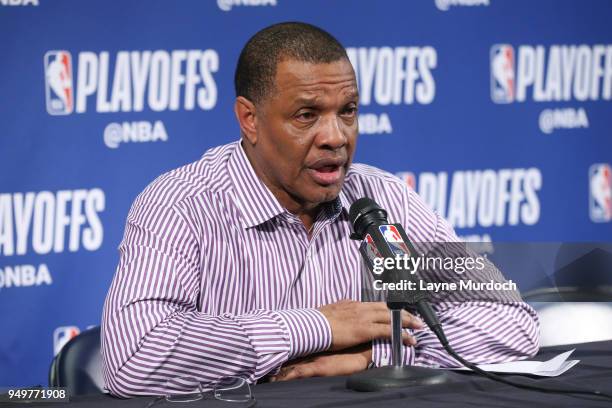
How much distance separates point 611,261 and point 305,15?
86.1 inches

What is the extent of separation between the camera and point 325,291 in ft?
8.66

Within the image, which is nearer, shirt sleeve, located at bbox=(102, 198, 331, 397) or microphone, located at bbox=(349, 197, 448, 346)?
microphone, located at bbox=(349, 197, 448, 346)

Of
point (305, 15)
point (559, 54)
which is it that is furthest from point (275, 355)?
point (559, 54)

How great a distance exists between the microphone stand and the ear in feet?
2.91

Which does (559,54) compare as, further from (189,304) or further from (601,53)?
(189,304)

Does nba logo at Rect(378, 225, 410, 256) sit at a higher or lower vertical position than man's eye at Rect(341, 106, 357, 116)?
lower

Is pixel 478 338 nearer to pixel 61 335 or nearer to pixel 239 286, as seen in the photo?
pixel 239 286

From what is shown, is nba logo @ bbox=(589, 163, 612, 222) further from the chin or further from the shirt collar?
the chin

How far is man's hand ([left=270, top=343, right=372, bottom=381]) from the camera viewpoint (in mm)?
2258

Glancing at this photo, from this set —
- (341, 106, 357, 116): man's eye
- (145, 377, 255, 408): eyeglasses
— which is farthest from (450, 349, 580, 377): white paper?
(341, 106, 357, 116): man's eye

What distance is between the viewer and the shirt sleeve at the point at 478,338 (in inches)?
93.6

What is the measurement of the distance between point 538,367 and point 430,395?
34 cm

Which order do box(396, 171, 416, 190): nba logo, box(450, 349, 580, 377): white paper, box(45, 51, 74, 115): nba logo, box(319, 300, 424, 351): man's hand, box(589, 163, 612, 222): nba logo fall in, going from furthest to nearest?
box(589, 163, 612, 222): nba logo → box(396, 171, 416, 190): nba logo → box(45, 51, 74, 115): nba logo → box(319, 300, 424, 351): man's hand → box(450, 349, 580, 377): white paper

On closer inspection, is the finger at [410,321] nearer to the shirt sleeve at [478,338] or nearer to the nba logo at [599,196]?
the shirt sleeve at [478,338]
